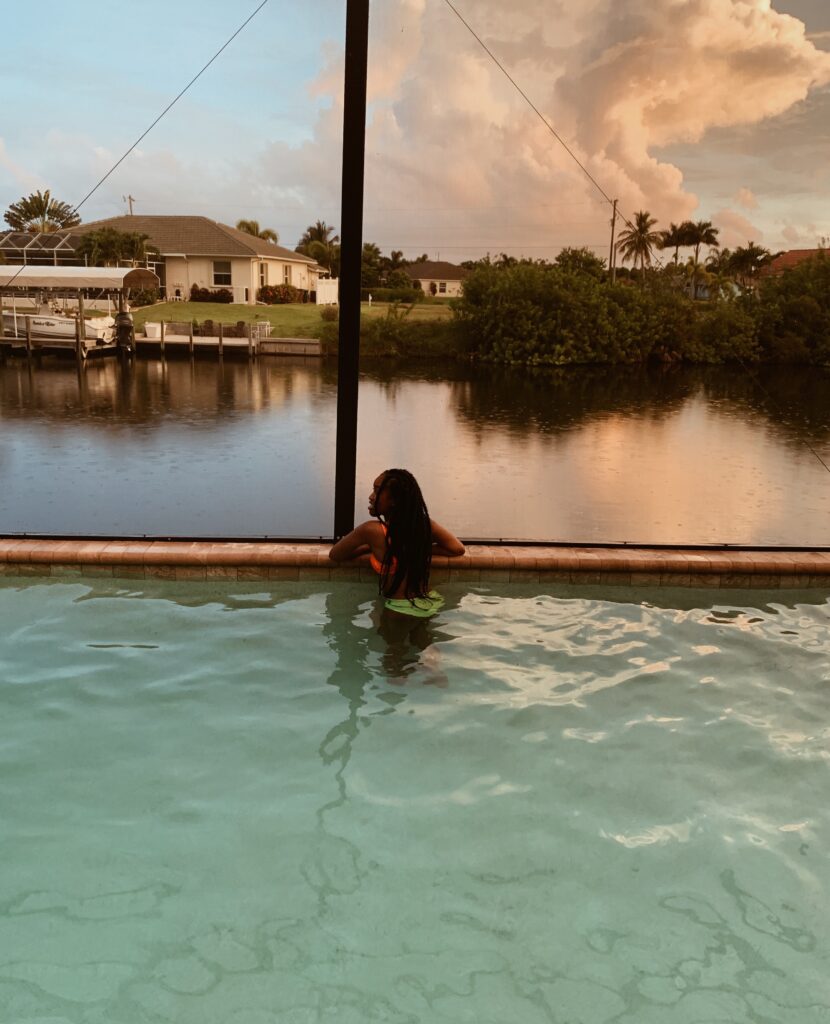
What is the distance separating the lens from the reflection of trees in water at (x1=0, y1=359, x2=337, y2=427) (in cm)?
1259

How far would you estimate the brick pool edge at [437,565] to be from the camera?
4.29 m

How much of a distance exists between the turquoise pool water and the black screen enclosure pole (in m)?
0.82

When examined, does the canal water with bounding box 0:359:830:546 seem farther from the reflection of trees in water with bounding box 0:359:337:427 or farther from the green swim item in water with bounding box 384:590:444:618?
the green swim item in water with bounding box 384:590:444:618

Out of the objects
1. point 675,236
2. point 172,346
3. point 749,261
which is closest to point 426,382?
point 172,346

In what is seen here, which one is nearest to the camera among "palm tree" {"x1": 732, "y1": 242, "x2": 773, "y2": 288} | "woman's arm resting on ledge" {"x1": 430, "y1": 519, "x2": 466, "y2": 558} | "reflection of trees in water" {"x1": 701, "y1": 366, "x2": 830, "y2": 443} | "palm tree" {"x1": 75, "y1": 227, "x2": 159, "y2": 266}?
"woman's arm resting on ledge" {"x1": 430, "y1": 519, "x2": 466, "y2": 558}

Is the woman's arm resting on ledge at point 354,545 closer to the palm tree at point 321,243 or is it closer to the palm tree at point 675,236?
the palm tree at point 675,236

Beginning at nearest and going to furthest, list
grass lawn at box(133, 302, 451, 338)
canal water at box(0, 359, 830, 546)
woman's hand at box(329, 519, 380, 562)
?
woman's hand at box(329, 519, 380, 562) < canal water at box(0, 359, 830, 546) < grass lawn at box(133, 302, 451, 338)

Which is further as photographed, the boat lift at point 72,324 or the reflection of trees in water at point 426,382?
the boat lift at point 72,324

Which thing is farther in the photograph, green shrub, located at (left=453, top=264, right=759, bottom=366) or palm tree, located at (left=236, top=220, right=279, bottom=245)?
palm tree, located at (left=236, top=220, right=279, bottom=245)

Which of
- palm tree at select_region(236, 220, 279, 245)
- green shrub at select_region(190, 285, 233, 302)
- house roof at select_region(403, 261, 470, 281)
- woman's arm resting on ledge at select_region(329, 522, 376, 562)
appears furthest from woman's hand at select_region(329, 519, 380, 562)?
house roof at select_region(403, 261, 470, 281)

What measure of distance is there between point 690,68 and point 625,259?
10942 millimetres

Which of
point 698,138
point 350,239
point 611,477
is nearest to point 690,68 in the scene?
point 698,138

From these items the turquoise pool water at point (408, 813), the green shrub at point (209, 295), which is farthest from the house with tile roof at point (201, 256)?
the turquoise pool water at point (408, 813)

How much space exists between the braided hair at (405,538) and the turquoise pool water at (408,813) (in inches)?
10.5
